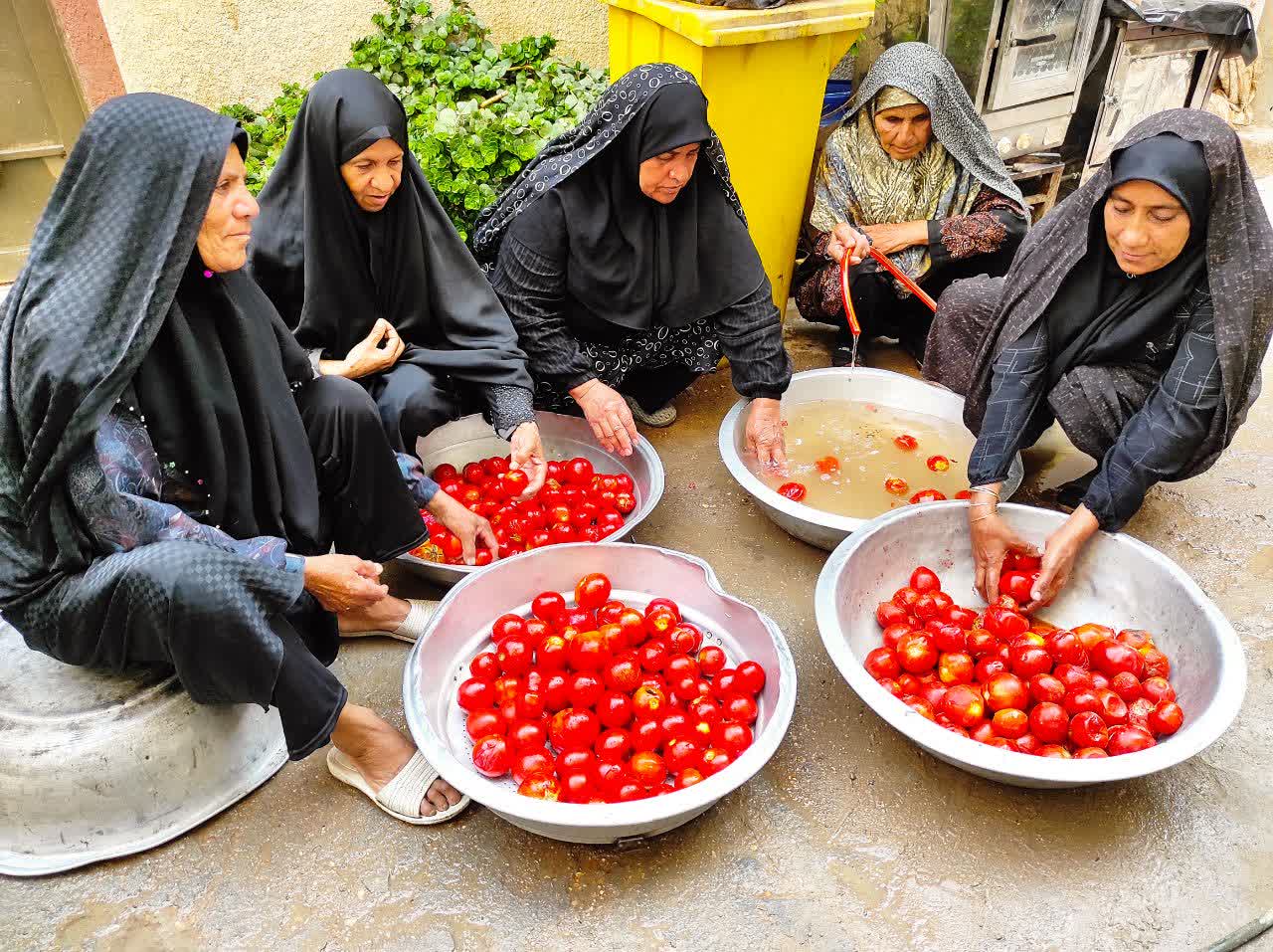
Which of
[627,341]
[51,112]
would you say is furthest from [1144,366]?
[51,112]

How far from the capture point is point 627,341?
3252 mm

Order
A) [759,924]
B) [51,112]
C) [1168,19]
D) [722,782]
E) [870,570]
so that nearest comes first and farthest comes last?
1. [722,782]
2. [759,924]
3. [870,570]
4. [51,112]
5. [1168,19]

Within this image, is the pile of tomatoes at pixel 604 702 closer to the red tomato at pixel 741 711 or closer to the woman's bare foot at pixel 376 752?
the red tomato at pixel 741 711

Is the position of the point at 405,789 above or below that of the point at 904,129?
below

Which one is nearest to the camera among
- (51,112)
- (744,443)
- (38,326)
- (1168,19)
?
(38,326)

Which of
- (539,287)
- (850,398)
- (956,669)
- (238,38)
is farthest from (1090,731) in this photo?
(238,38)

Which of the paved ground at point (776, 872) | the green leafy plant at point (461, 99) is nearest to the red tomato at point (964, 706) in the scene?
the paved ground at point (776, 872)

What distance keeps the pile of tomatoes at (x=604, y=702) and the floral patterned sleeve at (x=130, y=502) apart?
0.60 m

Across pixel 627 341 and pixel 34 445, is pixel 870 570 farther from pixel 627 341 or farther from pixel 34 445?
pixel 34 445

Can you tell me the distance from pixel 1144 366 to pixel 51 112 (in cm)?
463

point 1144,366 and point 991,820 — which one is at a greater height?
point 1144,366

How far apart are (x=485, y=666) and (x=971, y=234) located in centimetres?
268

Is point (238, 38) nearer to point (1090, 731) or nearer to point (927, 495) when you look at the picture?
point (927, 495)

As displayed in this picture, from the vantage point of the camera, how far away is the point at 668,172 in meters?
2.75
